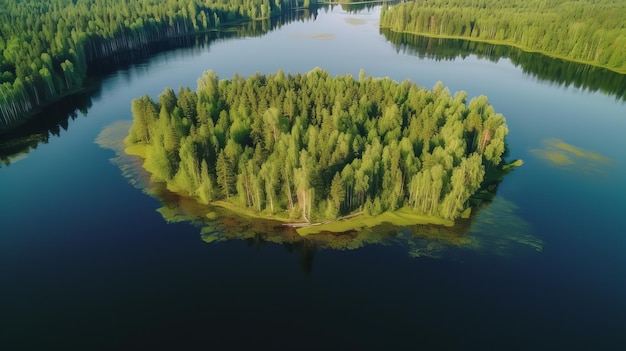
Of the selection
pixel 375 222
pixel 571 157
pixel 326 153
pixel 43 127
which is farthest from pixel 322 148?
pixel 43 127

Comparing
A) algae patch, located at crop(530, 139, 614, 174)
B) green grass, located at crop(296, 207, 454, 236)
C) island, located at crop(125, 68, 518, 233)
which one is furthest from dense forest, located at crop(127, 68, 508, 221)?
algae patch, located at crop(530, 139, 614, 174)

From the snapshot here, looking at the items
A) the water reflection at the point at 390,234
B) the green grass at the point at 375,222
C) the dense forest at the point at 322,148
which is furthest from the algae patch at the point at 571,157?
the green grass at the point at 375,222

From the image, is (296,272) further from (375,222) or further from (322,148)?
(322,148)

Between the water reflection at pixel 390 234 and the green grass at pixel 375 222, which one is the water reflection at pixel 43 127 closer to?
the water reflection at pixel 390 234

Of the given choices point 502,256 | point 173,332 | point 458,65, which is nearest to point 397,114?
point 502,256

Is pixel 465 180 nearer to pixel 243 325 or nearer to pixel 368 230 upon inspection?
pixel 368 230
